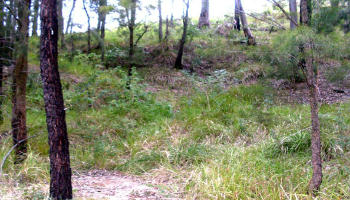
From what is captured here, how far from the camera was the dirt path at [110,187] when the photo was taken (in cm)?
464

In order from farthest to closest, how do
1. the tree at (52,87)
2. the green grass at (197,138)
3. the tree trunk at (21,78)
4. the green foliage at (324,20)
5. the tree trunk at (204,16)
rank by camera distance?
the tree trunk at (204,16), the tree trunk at (21,78), the green grass at (197,138), the green foliage at (324,20), the tree at (52,87)

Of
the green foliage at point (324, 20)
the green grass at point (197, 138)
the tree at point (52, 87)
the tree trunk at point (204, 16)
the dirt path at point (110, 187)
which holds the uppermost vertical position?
the tree trunk at point (204, 16)

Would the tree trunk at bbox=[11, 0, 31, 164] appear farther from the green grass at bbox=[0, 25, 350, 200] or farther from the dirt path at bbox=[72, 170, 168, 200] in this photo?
the dirt path at bbox=[72, 170, 168, 200]

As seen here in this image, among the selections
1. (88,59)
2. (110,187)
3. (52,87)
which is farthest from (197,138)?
(88,59)

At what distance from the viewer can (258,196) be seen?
427 centimetres

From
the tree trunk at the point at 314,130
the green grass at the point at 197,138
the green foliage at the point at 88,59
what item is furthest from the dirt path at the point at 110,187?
the green foliage at the point at 88,59

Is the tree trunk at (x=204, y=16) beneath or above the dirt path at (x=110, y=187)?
above

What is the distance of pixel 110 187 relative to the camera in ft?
16.6

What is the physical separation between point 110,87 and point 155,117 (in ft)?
7.91

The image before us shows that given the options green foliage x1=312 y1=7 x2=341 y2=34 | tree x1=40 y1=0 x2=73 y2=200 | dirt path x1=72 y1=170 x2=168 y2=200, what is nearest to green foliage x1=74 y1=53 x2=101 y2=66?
dirt path x1=72 y1=170 x2=168 y2=200

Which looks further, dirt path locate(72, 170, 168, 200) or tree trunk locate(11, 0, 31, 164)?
tree trunk locate(11, 0, 31, 164)

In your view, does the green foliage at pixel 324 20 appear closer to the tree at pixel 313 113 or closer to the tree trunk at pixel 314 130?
the tree at pixel 313 113

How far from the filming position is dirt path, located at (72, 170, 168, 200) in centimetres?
464

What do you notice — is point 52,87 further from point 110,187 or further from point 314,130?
point 314,130
